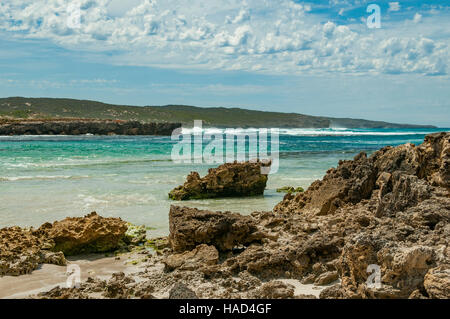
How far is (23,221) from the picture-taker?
9.14 meters

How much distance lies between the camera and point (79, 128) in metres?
79.4

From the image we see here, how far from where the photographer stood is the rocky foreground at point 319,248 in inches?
164

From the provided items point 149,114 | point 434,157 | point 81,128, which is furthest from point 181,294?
point 149,114

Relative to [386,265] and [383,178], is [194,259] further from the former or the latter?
[383,178]

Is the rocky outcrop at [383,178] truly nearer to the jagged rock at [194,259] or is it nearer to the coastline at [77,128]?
the jagged rock at [194,259]

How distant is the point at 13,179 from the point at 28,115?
87978mm

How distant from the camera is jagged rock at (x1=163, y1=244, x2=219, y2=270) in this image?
18.4ft

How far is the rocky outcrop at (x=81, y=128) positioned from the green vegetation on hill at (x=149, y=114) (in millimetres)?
21301

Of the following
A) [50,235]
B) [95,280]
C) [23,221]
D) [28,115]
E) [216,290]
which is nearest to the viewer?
[216,290]

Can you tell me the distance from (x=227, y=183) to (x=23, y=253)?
284 inches

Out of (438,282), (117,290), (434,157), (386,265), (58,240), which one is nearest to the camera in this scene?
(438,282)

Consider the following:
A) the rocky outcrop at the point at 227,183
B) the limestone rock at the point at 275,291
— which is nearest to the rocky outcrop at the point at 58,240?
the limestone rock at the point at 275,291
